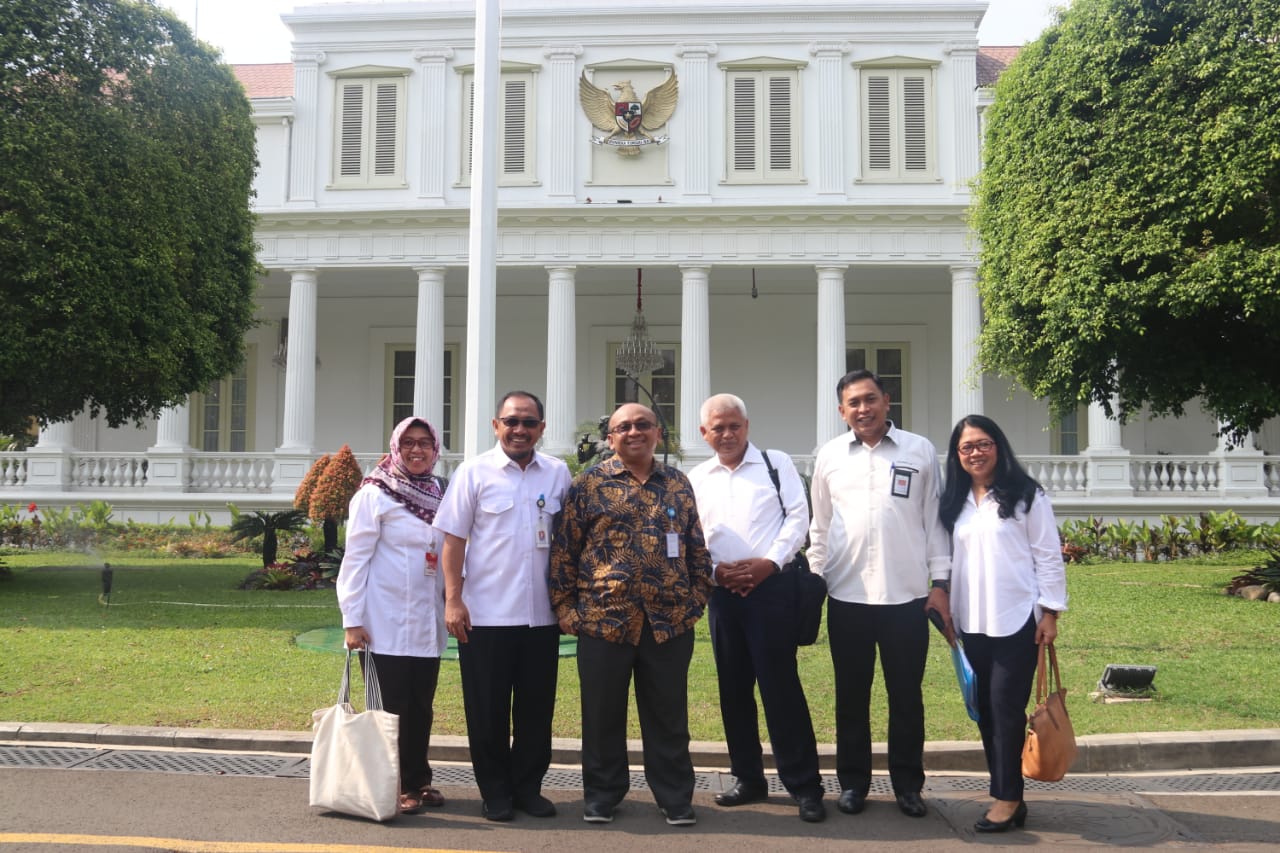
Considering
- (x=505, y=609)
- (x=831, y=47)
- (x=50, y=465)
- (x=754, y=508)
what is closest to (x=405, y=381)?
(x=50, y=465)

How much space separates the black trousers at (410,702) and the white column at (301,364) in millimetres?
17948

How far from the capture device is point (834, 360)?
21297mm

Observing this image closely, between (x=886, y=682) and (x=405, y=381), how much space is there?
71.7 feet

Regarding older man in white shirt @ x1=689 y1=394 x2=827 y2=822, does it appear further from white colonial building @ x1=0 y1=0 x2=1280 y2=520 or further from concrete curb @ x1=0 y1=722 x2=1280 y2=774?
white colonial building @ x1=0 y1=0 x2=1280 y2=520

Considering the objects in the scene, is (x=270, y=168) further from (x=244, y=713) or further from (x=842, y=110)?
(x=244, y=713)

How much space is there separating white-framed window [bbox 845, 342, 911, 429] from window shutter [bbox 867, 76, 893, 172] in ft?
14.4

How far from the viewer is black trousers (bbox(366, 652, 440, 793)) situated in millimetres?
4875

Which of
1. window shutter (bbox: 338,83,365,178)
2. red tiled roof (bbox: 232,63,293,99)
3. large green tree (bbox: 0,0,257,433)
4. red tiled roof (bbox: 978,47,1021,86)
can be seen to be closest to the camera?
large green tree (bbox: 0,0,257,433)

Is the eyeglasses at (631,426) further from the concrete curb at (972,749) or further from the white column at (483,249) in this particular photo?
the white column at (483,249)

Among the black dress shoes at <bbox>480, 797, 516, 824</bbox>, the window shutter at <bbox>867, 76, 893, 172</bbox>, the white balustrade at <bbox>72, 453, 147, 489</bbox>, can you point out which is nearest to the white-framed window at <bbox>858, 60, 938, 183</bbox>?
the window shutter at <bbox>867, 76, 893, 172</bbox>

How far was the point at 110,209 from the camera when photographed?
39.4ft

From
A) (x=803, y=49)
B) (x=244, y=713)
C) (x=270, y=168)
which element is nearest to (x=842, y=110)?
(x=803, y=49)

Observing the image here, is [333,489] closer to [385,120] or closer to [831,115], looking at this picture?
[385,120]

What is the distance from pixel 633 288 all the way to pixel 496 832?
20596 mm
